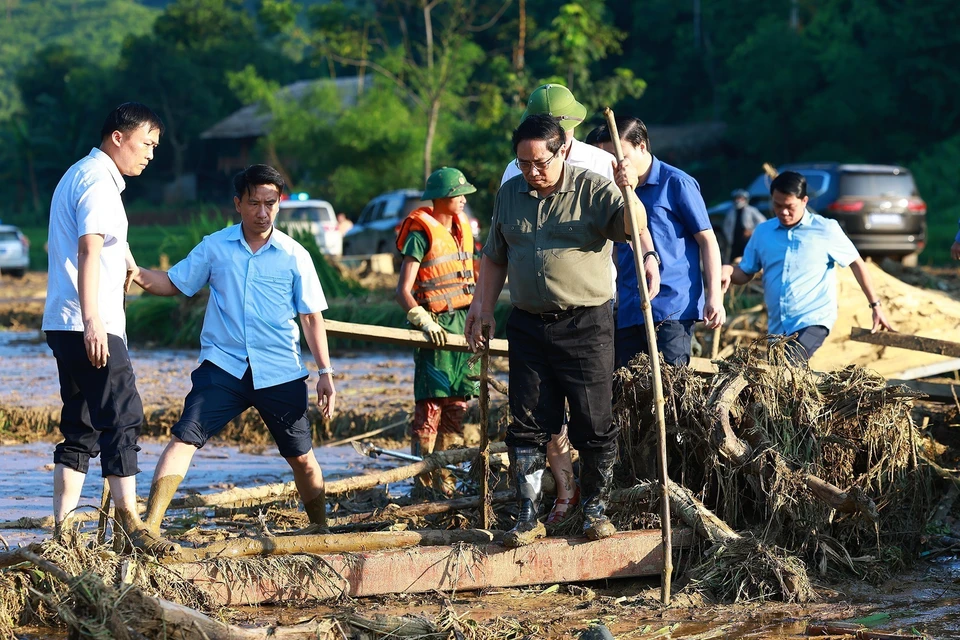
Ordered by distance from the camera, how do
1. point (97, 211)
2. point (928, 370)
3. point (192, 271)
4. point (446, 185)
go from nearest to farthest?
point (97, 211)
point (192, 271)
point (446, 185)
point (928, 370)

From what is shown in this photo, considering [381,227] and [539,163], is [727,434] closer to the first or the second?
[539,163]

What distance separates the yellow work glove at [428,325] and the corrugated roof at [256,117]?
34890 mm

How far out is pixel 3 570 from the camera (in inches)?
167

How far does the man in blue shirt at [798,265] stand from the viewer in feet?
21.4

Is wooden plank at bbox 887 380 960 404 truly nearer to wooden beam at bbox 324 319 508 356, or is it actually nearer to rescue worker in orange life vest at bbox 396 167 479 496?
rescue worker in orange life vest at bbox 396 167 479 496

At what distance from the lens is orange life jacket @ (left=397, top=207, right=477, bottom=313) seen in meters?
6.58

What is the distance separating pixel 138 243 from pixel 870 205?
2141 centimetres

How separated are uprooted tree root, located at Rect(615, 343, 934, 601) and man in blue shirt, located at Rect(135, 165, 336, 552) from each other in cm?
145

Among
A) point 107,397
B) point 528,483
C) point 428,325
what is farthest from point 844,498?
point 107,397

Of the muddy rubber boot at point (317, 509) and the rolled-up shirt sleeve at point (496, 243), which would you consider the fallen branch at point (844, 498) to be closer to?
the rolled-up shirt sleeve at point (496, 243)

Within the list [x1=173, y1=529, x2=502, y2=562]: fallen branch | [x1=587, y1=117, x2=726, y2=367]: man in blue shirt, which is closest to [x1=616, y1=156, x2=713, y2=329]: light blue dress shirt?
[x1=587, y1=117, x2=726, y2=367]: man in blue shirt

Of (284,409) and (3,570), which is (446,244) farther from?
(3,570)

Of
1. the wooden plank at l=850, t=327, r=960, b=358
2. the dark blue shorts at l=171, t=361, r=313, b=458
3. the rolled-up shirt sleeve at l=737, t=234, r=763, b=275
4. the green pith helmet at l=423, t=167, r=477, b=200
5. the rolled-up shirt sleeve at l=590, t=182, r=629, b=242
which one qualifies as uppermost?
the green pith helmet at l=423, t=167, r=477, b=200

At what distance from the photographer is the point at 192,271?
4953 mm
